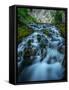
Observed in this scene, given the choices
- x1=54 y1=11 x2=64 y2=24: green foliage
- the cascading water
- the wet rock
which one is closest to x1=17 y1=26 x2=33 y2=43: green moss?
the cascading water

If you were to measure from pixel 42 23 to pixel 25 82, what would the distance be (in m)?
1.11

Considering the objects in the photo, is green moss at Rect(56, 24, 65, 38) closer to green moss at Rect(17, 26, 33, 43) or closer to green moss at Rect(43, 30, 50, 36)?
green moss at Rect(43, 30, 50, 36)

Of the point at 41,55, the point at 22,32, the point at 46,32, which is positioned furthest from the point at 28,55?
the point at 46,32

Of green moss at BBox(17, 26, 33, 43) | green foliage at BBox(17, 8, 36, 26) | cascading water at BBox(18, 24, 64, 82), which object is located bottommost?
cascading water at BBox(18, 24, 64, 82)

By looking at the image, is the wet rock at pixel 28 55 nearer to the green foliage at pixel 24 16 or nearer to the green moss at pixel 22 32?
the green moss at pixel 22 32

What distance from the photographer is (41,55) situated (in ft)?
21.2

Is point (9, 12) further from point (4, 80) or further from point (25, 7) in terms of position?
point (4, 80)

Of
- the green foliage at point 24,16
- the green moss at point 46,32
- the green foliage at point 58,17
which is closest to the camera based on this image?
the green foliage at point 24,16

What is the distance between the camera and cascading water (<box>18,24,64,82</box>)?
20.8 feet

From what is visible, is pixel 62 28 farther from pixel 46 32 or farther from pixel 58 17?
pixel 46 32

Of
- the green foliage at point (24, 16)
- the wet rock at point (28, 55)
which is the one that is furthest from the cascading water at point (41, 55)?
the green foliage at point (24, 16)

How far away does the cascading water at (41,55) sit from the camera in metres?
6.33

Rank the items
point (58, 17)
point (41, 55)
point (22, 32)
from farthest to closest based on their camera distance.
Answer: point (58, 17)
point (41, 55)
point (22, 32)

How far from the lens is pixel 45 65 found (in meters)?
6.52
